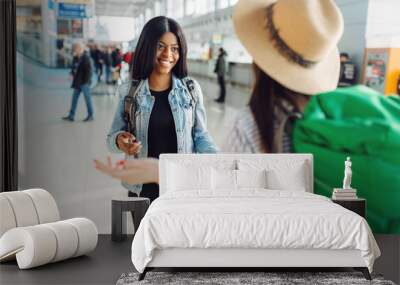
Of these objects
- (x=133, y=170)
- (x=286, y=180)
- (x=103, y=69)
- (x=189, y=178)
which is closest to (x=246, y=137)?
(x=286, y=180)

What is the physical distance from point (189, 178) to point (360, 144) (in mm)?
1894

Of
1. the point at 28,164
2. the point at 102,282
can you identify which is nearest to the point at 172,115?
the point at 28,164

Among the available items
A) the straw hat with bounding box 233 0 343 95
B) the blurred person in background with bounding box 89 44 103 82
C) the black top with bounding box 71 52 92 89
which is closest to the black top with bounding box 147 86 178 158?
the blurred person in background with bounding box 89 44 103 82

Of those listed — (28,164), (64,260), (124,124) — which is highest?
(124,124)

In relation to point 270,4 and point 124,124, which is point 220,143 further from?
point 270,4

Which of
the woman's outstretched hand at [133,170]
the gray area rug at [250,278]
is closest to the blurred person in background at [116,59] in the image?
the woman's outstretched hand at [133,170]

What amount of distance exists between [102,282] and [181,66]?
9.25ft

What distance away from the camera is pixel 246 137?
24.2ft

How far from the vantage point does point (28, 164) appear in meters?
7.54

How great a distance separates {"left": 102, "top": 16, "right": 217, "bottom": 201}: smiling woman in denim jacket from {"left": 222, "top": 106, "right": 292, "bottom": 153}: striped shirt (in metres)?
0.46

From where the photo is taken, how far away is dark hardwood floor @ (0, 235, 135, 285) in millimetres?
5273

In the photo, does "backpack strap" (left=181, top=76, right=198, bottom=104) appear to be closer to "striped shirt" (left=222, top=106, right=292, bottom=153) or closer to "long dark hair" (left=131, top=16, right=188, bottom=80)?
"long dark hair" (left=131, top=16, right=188, bottom=80)

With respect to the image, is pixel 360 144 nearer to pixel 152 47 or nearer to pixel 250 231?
pixel 152 47

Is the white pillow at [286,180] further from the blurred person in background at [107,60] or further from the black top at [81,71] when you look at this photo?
the black top at [81,71]
